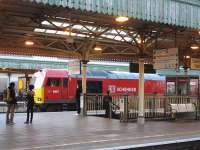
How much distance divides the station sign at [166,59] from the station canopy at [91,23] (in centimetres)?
61

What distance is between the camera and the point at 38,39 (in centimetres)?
2230

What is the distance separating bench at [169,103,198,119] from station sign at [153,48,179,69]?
→ 12.5ft

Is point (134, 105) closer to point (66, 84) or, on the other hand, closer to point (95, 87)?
point (66, 84)

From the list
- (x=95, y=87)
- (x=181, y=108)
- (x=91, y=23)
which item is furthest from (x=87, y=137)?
(x=95, y=87)

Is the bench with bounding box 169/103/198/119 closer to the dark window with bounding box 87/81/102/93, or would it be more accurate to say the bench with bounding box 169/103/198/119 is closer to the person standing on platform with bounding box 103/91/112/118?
the person standing on platform with bounding box 103/91/112/118

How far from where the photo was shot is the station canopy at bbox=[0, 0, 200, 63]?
43.9 feet

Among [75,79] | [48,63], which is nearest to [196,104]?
[75,79]

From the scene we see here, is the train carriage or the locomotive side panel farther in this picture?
the locomotive side panel

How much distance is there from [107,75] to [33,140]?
22.4 metres

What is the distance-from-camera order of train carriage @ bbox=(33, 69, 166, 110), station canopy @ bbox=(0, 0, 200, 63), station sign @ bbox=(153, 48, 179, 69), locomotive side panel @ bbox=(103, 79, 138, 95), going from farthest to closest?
locomotive side panel @ bbox=(103, 79, 138, 95) → train carriage @ bbox=(33, 69, 166, 110) → station sign @ bbox=(153, 48, 179, 69) → station canopy @ bbox=(0, 0, 200, 63)

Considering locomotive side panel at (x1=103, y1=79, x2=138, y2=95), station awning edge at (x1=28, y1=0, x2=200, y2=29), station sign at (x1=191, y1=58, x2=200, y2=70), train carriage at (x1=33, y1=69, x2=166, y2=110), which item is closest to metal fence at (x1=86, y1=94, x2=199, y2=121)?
station sign at (x1=191, y1=58, x2=200, y2=70)

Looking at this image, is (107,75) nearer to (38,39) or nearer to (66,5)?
(38,39)

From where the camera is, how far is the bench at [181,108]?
887 inches

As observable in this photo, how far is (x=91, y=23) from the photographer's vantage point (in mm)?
18188
